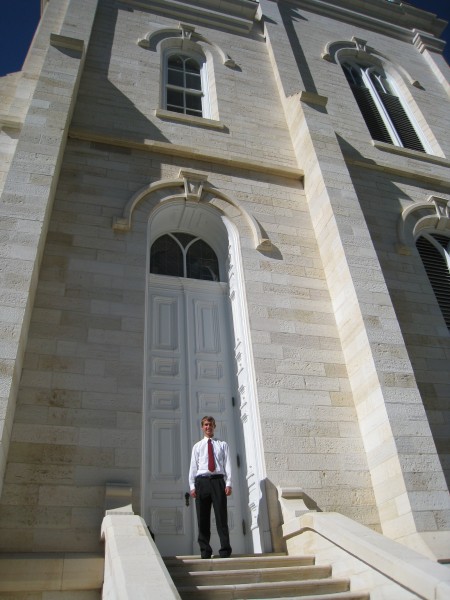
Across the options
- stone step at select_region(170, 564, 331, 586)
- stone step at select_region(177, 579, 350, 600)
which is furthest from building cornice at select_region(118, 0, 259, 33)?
stone step at select_region(177, 579, 350, 600)

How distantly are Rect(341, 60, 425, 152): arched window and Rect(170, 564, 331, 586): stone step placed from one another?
34.2 ft

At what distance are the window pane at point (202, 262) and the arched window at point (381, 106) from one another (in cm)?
607

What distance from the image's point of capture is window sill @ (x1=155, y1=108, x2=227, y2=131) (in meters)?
10.2

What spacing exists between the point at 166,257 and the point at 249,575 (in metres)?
5.36

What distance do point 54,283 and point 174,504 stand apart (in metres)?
3.33

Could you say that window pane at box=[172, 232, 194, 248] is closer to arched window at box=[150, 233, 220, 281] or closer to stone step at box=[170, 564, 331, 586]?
arched window at box=[150, 233, 220, 281]

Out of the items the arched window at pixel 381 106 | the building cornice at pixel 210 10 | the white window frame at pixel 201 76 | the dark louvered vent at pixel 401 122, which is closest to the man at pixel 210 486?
the white window frame at pixel 201 76

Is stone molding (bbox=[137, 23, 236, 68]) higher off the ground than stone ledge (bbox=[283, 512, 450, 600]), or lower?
higher

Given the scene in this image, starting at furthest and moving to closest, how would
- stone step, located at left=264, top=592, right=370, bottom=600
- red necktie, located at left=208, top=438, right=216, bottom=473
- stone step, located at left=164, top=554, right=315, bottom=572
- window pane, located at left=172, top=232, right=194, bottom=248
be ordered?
window pane, located at left=172, top=232, right=194, bottom=248 < red necktie, located at left=208, top=438, right=216, bottom=473 < stone step, located at left=164, top=554, right=315, bottom=572 < stone step, located at left=264, top=592, right=370, bottom=600

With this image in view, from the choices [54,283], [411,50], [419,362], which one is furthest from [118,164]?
[411,50]

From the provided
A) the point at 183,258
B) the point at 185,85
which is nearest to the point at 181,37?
the point at 185,85

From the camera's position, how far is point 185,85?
12094 millimetres

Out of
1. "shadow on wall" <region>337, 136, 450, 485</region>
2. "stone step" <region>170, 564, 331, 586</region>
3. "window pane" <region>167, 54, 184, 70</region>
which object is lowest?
"stone step" <region>170, 564, 331, 586</region>

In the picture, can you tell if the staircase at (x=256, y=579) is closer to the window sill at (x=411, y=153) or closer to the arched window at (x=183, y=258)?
the arched window at (x=183, y=258)
